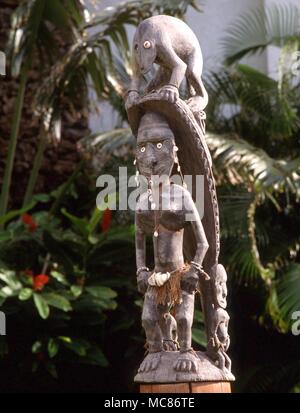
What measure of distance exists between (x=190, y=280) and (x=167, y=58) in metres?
1.06

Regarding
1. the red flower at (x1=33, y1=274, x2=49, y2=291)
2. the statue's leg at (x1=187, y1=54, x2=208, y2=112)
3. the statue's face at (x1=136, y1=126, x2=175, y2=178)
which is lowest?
the red flower at (x1=33, y1=274, x2=49, y2=291)

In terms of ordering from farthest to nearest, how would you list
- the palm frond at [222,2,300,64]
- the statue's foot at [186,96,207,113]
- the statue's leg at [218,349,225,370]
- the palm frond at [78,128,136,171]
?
the palm frond at [222,2,300,64] → the palm frond at [78,128,136,171] → the statue's foot at [186,96,207,113] → the statue's leg at [218,349,225,370]

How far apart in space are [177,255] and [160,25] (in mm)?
1102

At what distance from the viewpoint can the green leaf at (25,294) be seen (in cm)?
609

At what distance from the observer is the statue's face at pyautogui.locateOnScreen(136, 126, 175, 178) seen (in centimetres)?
347

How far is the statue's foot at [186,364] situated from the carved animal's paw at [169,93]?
116 cm

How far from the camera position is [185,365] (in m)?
3.32

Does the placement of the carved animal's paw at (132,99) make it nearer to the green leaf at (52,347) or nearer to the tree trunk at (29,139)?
the green leaf at (52,347)

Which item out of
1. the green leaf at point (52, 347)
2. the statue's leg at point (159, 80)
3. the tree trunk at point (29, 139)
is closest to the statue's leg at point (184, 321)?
the statue's leg at point (159, 80)

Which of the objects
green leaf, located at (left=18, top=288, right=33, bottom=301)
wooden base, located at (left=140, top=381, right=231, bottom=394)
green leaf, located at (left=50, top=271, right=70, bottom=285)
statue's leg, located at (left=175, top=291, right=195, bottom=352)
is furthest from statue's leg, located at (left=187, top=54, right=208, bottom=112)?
green leaf, located at (left=50, top=271, right=70, bottom=285)

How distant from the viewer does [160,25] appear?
141 inches

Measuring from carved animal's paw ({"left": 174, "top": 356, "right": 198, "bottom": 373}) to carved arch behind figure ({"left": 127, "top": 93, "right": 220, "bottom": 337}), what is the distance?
0.97 ft

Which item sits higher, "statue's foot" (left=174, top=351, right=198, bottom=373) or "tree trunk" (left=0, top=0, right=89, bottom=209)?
"tree trunk" (left=0, top=0, right=89, bottom=209)

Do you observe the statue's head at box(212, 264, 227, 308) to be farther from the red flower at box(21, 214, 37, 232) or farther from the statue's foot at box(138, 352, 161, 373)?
the red flower at box(21, 214, 37, 232)
